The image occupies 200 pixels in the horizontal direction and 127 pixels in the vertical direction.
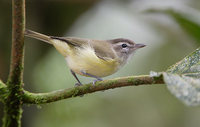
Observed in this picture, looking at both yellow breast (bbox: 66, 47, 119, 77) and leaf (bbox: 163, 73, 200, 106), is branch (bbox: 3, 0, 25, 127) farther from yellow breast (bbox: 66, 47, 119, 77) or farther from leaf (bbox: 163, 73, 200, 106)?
yellow breast (bbox: 66, 47, 119, 77)

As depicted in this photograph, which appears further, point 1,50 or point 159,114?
point 159,114

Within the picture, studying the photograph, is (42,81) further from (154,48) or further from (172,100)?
(172,100)

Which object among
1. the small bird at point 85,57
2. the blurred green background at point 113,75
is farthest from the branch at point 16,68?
the blurred green background at point 113,75

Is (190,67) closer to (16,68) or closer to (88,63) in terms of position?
(16,68)

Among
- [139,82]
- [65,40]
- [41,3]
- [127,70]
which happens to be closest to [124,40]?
[127,70]

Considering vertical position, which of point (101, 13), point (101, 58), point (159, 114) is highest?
point (101, 13)

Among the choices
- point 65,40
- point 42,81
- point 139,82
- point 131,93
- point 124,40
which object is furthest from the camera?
point 131,93

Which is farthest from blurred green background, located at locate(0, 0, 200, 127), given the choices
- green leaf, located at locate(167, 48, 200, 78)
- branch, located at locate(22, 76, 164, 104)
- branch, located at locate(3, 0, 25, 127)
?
branch, located at locate(3, 0, 25, 127)
